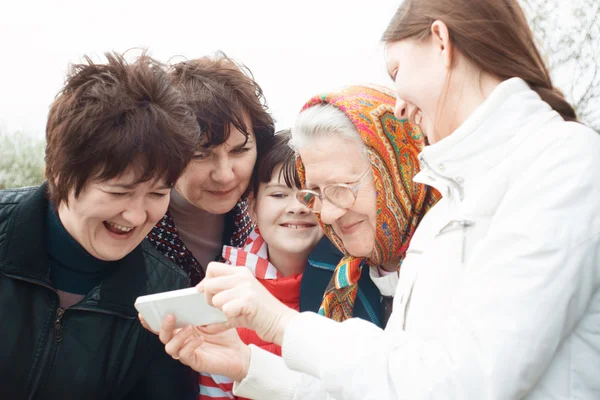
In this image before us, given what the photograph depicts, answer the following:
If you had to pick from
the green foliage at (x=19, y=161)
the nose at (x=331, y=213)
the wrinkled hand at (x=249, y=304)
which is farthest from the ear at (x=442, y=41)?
the green foliage at (x=19, y=161)

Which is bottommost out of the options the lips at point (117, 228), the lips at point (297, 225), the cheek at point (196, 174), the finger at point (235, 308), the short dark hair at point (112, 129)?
the lips at point (297, 225)

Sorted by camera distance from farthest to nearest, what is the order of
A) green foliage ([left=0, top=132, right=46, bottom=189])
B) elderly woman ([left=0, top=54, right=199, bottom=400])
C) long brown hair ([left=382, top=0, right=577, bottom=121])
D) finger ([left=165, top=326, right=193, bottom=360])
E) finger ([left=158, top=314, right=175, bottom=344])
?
1. green foliage ([left=0, top=132, right=46, bottom=189])
2. elderly woman ([left=0, top=54, right=199, bottom=400])
3. finger ([left=165, top=326, right=193, bottom=360])
4. finger ([left=158, top=314, right=175, bottom=344])
5. long brown hair ([left=382, top=0, right=577, bottom=121])

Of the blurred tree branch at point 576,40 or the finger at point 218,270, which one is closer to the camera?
the finger at point 218,270

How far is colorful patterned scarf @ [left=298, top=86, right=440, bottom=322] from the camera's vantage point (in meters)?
2.49

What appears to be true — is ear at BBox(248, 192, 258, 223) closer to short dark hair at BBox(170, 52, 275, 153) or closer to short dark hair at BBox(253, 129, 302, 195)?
short dark hair at BBox(253, 129, 302, 195)

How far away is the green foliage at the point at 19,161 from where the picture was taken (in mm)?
4867

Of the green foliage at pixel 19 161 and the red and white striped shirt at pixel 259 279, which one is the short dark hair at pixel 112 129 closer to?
the red and white striped shirt at pixel 259 279

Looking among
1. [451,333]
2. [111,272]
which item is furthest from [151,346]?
[451,333]

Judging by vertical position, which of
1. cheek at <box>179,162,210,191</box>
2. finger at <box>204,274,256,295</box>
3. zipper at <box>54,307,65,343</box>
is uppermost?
finger at <box>204,274,256,295</box>

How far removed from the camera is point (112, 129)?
227cm

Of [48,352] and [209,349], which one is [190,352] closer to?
[209,349]

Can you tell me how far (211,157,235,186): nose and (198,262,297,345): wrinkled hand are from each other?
3.86 feet

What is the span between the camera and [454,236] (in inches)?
60.8

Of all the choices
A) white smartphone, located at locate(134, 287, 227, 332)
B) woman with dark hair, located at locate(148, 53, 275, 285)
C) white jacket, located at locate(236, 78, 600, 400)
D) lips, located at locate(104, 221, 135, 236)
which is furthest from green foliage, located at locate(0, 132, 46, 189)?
white jacket, located at locate(236, 78, 600, 400)
